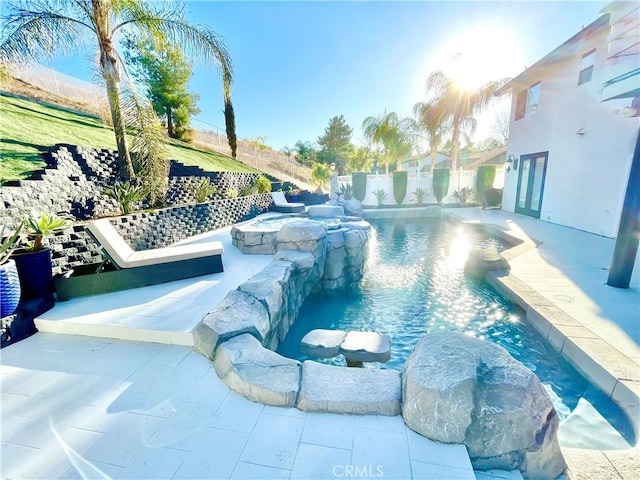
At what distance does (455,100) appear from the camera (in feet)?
57.3

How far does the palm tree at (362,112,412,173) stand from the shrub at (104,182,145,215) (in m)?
17.5

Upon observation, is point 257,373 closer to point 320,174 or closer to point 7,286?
point 7,286

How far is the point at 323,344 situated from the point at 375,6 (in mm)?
8427

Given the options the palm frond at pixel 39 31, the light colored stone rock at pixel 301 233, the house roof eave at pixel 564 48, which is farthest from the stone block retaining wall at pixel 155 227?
the house roof eave at pixel 564 48

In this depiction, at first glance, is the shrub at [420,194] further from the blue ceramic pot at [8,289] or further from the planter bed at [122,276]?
the blue ceramic pot at [8,289]

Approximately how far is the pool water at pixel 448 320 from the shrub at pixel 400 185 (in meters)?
8.43

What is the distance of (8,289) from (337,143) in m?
35.0

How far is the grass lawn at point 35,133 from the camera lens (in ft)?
20.6

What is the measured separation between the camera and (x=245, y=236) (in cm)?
604

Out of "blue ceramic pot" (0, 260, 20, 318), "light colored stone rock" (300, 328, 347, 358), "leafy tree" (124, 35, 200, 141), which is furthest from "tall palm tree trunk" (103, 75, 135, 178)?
"leafy tree" (124, 35, 200, 141)

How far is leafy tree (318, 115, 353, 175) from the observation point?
3453 cm

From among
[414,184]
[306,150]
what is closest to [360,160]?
[306,150]

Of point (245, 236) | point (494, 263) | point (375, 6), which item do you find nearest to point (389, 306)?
point (494, 263)

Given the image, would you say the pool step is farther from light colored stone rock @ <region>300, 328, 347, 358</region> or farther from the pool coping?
the pool coping
